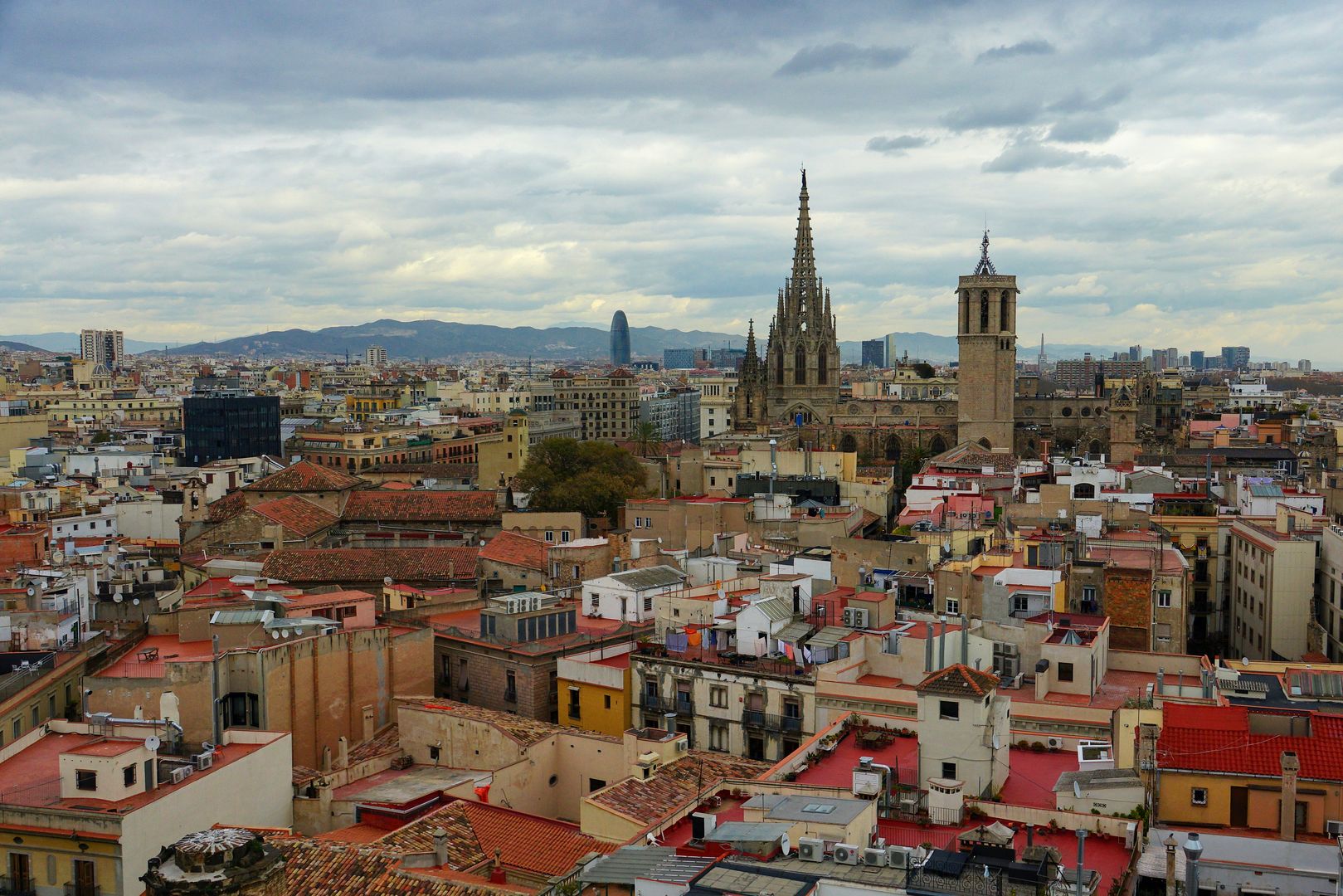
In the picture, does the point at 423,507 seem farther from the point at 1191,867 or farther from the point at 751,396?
the point at 751,396

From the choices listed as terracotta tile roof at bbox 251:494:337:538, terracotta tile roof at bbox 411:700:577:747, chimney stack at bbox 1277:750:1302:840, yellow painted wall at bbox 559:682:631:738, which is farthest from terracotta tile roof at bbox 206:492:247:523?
chimney stack at bbox 1277:750:1302:840

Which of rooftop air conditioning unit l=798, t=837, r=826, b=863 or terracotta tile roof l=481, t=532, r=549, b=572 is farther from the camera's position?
terracotta tile roof l=481, t=532, r=549, b=572

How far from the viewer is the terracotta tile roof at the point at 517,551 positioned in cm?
3888

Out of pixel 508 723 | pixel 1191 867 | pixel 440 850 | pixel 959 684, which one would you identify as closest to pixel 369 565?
pixel 508 723

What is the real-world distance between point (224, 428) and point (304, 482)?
44.7 m

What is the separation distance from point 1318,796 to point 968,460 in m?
49.0

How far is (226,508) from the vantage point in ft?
161

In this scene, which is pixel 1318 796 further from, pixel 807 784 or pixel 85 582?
pixel 85 582

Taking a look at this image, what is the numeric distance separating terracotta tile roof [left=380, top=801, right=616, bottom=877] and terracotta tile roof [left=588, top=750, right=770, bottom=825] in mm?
645

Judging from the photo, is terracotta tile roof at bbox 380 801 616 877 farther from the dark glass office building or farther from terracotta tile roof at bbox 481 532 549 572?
the dark glass office building

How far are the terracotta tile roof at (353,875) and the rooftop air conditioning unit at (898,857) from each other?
527 cm

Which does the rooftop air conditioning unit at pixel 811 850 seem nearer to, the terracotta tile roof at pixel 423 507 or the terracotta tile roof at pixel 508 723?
the terracotta tile roof at pixel 508 723

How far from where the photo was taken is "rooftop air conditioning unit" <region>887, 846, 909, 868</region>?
48.1 ft

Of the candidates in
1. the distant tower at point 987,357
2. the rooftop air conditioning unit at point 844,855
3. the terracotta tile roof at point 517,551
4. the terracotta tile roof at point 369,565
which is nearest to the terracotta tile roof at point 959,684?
the rooftop air conditioning unit at point 844,855
